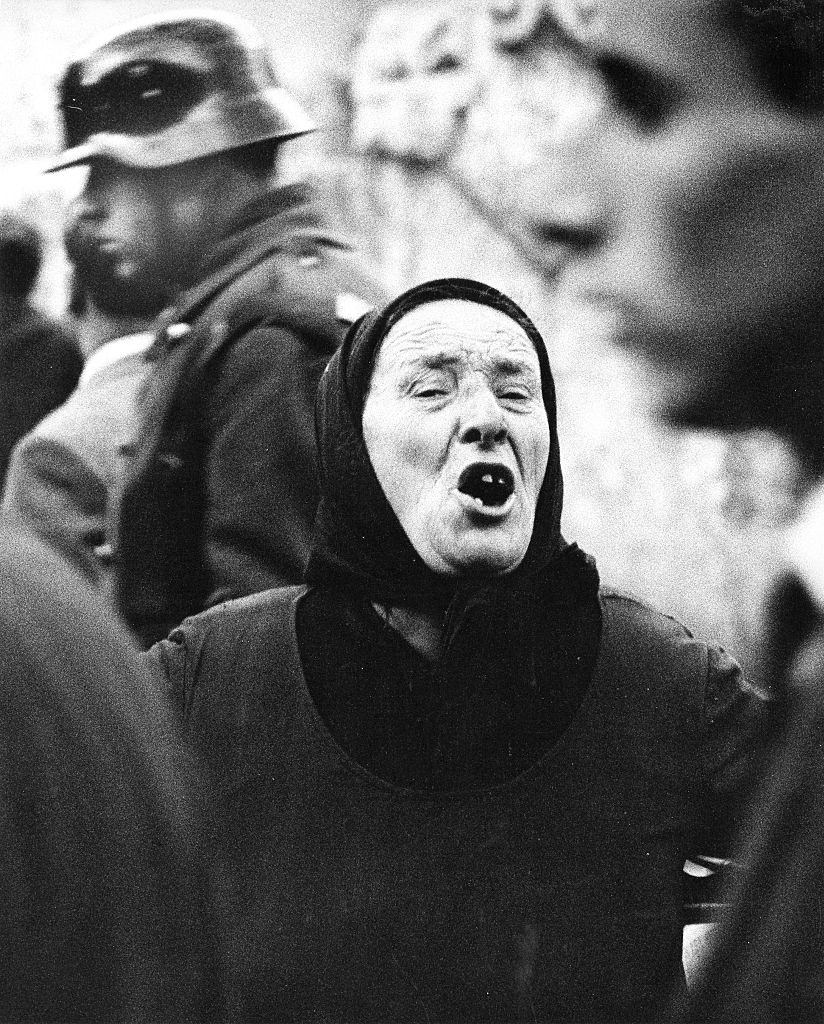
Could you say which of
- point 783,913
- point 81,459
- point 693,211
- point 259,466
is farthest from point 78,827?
point 693,211

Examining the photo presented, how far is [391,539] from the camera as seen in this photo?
273 cm

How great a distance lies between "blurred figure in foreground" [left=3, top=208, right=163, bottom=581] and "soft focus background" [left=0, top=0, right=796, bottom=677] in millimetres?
83

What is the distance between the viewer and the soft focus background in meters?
2.95

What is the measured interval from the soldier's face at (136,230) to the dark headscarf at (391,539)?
0.34 m

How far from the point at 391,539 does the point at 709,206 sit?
91 centimetres

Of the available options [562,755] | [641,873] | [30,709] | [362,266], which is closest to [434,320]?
[362,266]

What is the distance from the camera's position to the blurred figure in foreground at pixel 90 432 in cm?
288

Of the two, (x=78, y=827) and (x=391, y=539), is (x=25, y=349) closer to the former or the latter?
(x=391, y=539)

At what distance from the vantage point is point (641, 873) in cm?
278

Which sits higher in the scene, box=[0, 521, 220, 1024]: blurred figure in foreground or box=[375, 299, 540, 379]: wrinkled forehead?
box=[0, 521, 220, 1024]: blurred figure in foreground

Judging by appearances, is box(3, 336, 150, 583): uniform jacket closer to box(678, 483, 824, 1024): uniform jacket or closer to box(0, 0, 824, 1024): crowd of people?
box(0, 0, 824, 1024): crowd of people

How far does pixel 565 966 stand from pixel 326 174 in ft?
4.36

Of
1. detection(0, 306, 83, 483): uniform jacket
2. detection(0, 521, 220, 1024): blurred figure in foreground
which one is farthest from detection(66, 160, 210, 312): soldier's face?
detection(0, 521, 220, 1024): blurred figure in foreground

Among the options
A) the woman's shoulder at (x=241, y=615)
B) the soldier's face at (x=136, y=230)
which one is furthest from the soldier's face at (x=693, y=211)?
the woman's shoulder at (x=241, y=615)
